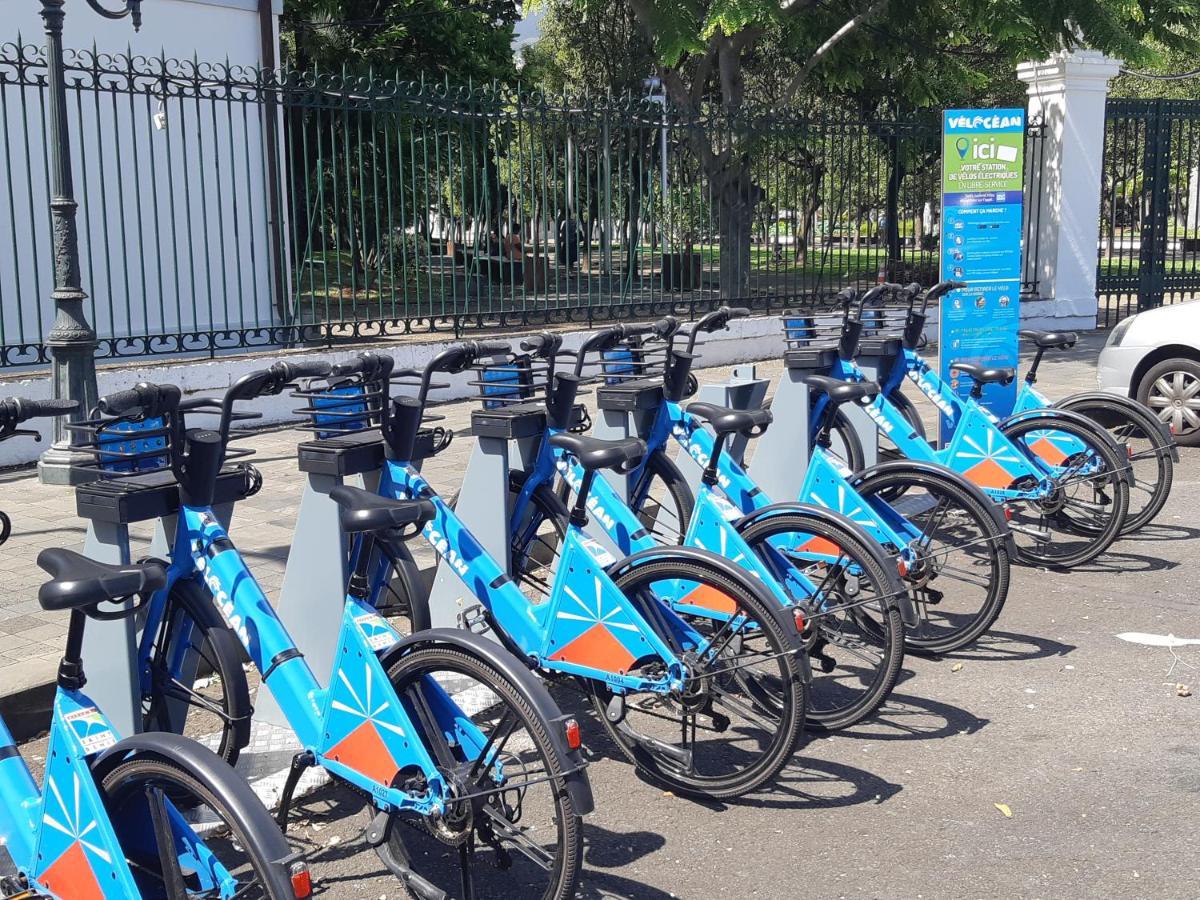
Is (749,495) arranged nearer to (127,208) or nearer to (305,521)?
(305,521)

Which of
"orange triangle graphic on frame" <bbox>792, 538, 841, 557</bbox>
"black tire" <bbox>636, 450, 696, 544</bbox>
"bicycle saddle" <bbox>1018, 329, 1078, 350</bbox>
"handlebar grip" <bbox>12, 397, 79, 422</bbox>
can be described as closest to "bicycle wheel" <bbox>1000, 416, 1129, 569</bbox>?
"bicycle saddle" <bbox>1018, 329, 1078, 350</bbox>

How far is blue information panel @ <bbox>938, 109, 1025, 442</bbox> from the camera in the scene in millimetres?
9086

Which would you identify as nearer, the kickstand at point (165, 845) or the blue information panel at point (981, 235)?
the kickstand at point (165, 845)

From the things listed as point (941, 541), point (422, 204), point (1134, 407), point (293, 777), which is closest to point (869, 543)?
point (941, 541)

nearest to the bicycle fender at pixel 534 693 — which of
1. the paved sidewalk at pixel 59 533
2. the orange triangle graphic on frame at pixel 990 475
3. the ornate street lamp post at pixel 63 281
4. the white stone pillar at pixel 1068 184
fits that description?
the paved sidewalk at pixel 59 533

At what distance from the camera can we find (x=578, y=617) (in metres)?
4.14

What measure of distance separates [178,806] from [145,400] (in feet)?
4.14

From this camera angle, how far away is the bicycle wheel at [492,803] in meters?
3.14

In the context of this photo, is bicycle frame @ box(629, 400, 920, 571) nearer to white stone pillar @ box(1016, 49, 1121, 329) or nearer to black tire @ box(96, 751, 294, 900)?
black tire @ box(96, 751, 294, 900)

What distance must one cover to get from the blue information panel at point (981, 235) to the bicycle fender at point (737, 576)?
5.51m

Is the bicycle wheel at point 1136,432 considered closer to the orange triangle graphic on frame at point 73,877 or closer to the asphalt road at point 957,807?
the asphalt road at point 957,807

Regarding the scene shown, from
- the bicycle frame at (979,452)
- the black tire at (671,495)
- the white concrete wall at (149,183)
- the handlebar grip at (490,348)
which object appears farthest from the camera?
the white concrete wall at (149,183)

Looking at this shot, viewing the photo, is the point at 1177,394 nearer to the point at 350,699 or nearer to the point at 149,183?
the point at 350,699

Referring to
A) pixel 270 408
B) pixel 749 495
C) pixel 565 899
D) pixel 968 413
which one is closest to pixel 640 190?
pixel 270 408
